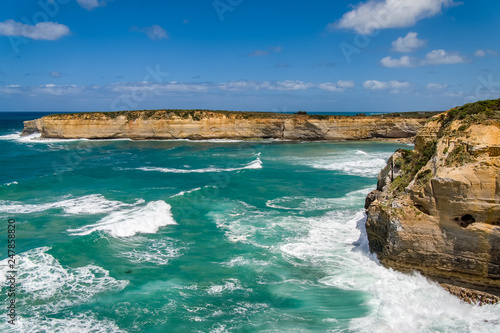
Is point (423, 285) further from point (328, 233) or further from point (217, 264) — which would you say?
point (217, 264)

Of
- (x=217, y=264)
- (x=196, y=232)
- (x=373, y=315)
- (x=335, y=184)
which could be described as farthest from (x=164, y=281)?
(x=335, y=184)

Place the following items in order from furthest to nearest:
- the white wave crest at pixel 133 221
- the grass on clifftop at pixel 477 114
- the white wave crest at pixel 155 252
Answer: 1. the white wave crest at pixel 133 221
2. the white wave crest at pixel 155 252
3. the grass on clifftop at pixel 477 114

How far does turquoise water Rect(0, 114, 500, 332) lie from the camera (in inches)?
416

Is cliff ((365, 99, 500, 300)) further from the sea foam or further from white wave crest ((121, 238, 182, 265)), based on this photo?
the sea foam

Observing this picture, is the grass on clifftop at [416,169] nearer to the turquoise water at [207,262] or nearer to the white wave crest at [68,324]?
the turquoise water at [207,262]

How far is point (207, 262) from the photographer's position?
14.7 m

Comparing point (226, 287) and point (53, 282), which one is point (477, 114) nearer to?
point (226, 287)

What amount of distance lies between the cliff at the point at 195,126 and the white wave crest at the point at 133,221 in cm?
4580

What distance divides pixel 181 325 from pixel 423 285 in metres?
7.57

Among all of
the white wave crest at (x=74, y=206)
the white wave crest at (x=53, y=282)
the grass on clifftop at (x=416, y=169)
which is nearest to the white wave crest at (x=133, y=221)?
the white wave crest at (x=74, y=206)

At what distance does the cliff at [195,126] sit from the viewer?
6494 cm

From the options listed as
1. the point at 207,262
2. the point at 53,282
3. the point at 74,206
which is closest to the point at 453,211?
the point at 207,262

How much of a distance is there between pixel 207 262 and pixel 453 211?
9000 millimetres

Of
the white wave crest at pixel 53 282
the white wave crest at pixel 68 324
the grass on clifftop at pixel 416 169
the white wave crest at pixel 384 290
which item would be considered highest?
the grass on clifftop at pixel 416 169
